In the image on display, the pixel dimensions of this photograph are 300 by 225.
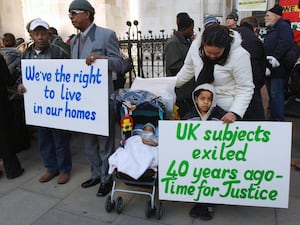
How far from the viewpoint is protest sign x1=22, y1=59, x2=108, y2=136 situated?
308 centimetres

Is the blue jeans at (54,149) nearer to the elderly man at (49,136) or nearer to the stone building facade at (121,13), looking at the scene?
the elderly man at (49,136)

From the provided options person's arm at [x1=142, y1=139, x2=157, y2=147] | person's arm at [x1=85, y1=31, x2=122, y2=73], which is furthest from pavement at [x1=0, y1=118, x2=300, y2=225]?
person's arm at [x1=85, y1=31, x2=122, y2=73]

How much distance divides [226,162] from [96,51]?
1.69 m

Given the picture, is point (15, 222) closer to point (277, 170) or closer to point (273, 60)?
point (277, 170)

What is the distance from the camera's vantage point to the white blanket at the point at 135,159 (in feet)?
9.12

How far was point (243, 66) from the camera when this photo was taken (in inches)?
102

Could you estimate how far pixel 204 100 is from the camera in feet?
8.86

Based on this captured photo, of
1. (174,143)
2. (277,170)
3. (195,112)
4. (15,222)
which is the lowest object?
(15,222)

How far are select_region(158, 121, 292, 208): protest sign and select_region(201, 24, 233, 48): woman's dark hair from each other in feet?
2.14

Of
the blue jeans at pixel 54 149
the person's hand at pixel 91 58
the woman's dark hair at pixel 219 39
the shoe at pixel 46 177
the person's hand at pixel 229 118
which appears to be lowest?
the shoe at pixel 46 177

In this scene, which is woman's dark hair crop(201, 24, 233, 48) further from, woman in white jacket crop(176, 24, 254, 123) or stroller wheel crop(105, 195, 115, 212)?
stroller wheel crop(105, 195, 115, 212)

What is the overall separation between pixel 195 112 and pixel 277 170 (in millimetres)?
870

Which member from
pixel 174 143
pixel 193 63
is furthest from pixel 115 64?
pixel 174 143

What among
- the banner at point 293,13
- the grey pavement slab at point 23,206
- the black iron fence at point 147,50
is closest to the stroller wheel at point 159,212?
the grey pavement slab at point 23,206
